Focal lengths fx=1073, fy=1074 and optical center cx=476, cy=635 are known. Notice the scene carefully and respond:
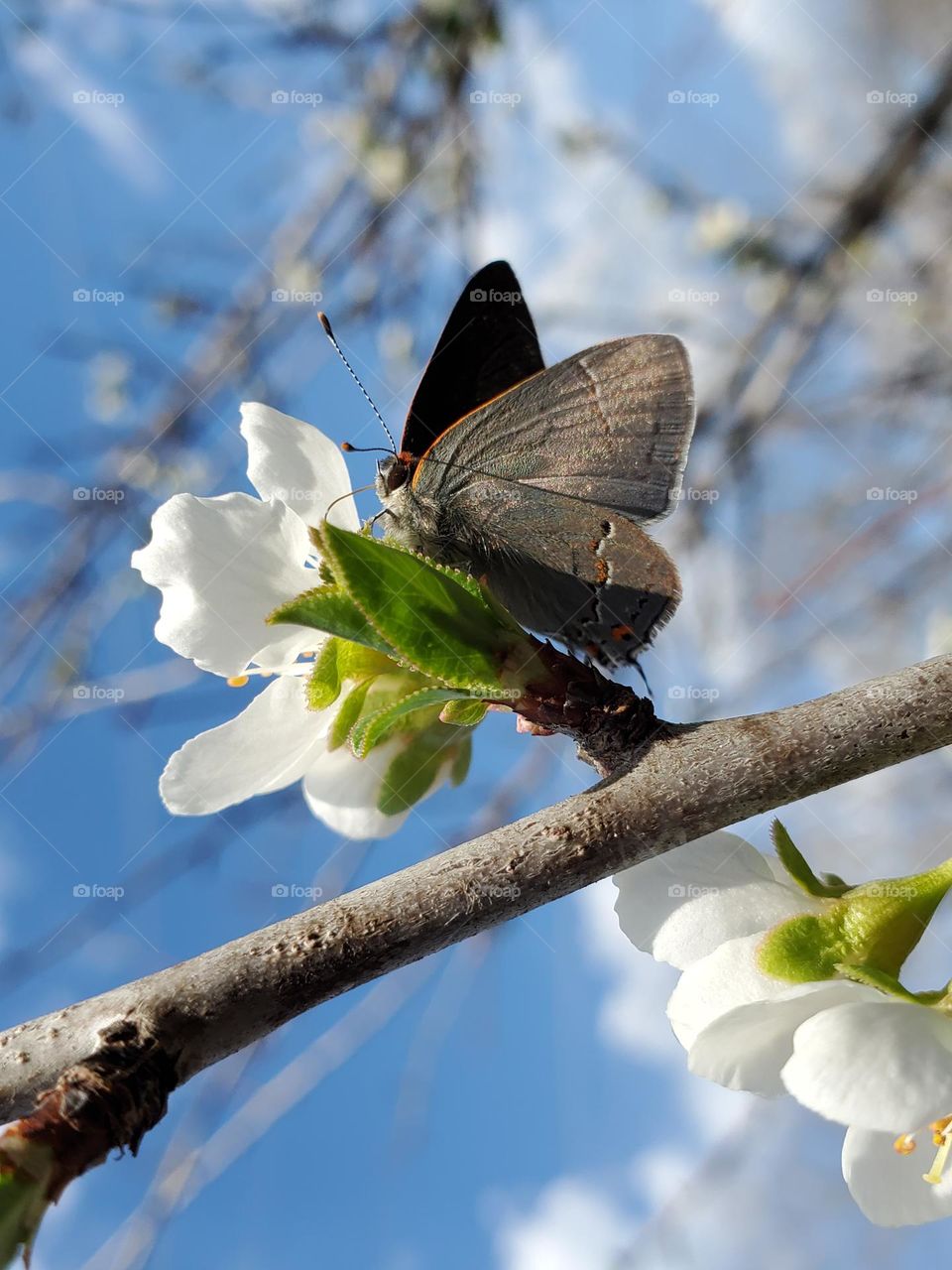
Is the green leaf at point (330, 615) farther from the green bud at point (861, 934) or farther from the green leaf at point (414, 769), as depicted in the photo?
the green bud at point (861, 934)

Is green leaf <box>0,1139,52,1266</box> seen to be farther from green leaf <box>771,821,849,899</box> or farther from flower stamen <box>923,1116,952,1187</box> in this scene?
flower stamen <box>923,1116,952,1187</box>

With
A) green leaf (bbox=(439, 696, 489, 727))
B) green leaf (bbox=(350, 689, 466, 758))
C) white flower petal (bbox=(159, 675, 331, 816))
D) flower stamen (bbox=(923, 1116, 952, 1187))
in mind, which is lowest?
flower stamen (bbox=(923, 1116, 952, 1187))

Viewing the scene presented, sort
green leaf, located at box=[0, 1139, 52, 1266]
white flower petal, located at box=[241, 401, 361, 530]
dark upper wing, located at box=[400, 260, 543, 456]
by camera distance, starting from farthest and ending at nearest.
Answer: dark upper wing, located at box=[400, 260, 543, 456] < white flower petal, located at box=[241, 401, 361, 530] < green leaf, located at box=[0, 1139, 52, 1266]

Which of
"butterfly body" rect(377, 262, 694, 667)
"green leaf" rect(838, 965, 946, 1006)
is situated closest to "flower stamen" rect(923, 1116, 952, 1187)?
"green leaf" rect(838, 965, 946, 1006)

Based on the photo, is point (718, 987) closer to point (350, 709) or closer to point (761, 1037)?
point (761, 1037)

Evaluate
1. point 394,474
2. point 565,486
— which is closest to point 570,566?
point 565,486

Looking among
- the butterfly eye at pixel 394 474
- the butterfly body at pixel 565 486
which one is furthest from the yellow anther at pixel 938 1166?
the butterfly eye at pixel 394 474
